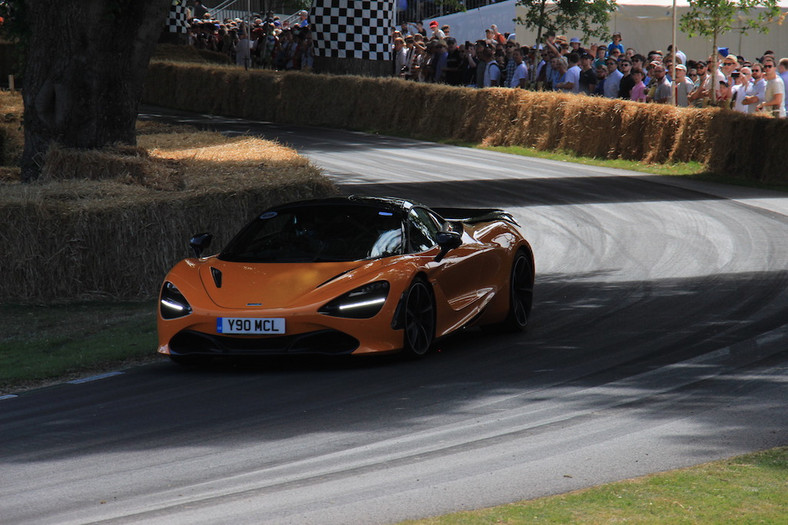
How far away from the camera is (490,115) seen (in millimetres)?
27172

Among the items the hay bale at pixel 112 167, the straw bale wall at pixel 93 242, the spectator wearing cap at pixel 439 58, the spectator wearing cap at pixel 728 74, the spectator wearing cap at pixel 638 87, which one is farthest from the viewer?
the spectator wearing cap at pixel 439 58

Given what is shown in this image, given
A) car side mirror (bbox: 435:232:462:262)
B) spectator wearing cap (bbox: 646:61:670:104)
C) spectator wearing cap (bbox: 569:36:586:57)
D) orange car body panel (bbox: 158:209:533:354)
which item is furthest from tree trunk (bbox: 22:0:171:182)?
spectator wearing cap (bbox: 569:36:586:57)

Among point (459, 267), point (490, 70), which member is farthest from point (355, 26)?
point (459, 267)

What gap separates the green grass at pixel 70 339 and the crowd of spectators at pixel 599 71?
14944mm

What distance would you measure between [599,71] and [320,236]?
1794 centimetres

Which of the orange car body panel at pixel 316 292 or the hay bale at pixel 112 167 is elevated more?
the hay bale at pixel 112 167

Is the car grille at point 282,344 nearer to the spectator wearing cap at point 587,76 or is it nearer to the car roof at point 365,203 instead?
the car roof at point 365,203

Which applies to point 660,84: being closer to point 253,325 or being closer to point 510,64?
point 510,64

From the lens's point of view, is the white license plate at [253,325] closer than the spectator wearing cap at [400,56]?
Yes

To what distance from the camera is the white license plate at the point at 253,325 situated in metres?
8.11

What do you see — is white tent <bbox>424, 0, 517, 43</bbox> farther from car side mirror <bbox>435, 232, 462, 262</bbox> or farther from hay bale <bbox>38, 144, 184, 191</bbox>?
car side mirror <bbox>435, 232, 462, 262</bbox>

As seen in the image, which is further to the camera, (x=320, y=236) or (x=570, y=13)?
(x=570, y=13)

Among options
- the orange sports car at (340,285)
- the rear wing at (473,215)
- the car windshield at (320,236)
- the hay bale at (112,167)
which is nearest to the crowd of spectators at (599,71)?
the rear wing at (473,215)

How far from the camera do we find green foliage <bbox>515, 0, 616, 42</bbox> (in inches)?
1152
